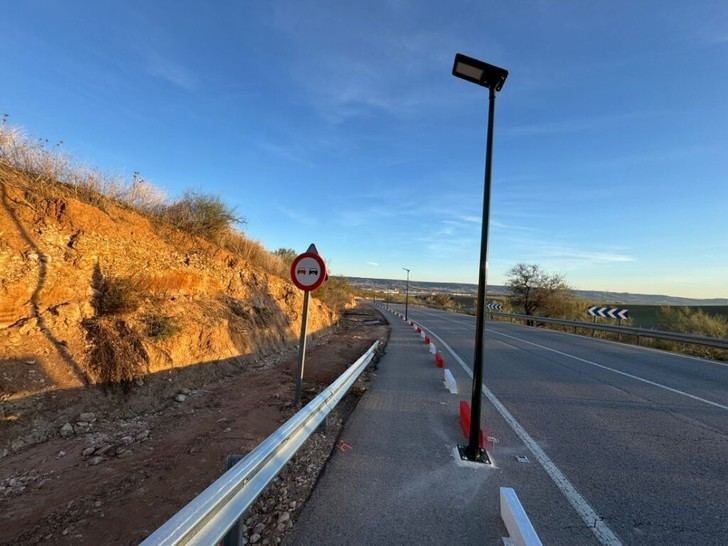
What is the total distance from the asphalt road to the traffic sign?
3444mm

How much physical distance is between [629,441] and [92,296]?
9.21 meters

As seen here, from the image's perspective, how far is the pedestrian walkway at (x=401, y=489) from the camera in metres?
2.90

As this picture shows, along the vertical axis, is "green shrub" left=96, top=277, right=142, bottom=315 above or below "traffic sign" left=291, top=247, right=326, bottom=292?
below

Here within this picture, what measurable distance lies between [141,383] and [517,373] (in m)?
8.24

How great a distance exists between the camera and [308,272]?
20.0 ft

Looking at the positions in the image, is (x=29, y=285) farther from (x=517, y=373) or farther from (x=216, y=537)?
(x=517, y=373)

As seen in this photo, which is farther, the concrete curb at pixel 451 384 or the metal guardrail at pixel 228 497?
the concrete curb at pixel 451 384

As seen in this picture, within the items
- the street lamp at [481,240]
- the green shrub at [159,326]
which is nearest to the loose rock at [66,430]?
the green shrub at [159,326]

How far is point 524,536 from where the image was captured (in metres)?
2.35

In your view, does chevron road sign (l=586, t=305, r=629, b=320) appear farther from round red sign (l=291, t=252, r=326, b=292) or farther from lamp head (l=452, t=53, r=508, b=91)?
lamp head (l=452, t=53, r=508, b=91)

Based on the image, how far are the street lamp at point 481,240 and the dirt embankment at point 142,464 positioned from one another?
175 cm

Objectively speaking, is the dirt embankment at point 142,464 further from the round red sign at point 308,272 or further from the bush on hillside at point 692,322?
the bush on hillside at point 692,322

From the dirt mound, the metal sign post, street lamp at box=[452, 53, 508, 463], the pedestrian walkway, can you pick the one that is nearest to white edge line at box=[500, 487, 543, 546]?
the pedestrian walkway

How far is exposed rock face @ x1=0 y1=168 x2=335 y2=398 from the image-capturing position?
231 inches
